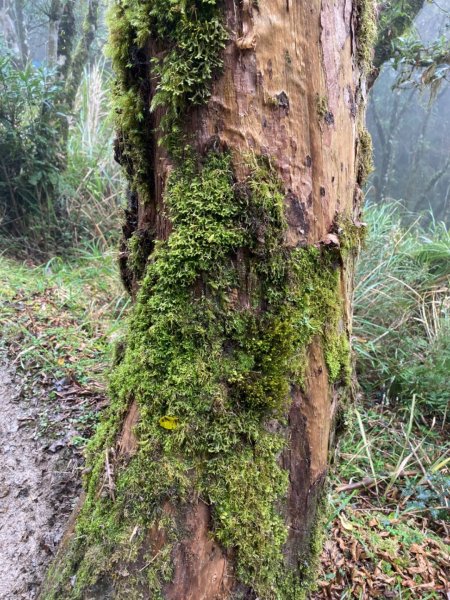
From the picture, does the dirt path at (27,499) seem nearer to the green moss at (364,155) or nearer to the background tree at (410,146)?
the green moss at (364,155)

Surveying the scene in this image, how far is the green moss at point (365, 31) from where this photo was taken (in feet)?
4.20

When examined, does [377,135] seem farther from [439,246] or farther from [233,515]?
[233,515]

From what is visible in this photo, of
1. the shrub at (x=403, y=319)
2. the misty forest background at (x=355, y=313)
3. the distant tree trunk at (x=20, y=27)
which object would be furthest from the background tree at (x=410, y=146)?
the shrub at (x=403, y=319)

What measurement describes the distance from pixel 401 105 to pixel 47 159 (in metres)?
16.6

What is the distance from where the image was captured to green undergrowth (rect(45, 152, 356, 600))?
43.8 inches

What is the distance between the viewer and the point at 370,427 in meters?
3.06

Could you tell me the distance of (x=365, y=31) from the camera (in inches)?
51.8

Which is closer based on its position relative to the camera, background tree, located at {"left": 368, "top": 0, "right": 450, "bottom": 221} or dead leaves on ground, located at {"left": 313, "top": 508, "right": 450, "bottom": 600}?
dead leaves on ground, located at {"left": 313, "top": 508, "right": 450, "bottom": 600}

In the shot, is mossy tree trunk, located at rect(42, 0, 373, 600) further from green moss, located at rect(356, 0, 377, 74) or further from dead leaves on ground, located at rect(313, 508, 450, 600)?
dead leaves on ground, located at rect(313, 508, 450, 600)

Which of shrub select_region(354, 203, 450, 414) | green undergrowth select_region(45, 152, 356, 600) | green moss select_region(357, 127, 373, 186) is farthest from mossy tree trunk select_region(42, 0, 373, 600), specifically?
shrub select_region(354, 203, 450, 414)

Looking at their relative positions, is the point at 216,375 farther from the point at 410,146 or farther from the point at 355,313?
the point at 410,146

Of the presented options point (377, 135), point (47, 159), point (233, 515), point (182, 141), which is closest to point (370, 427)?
point (233, 515)

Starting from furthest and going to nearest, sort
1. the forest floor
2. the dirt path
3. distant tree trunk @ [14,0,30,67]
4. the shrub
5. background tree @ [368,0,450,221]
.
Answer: background tree @ [368,0,450,221]
distant tree trunk @ [14,0,30,67]
the shrub
the forest floor
the dirt path

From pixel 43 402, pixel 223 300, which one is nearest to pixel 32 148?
pixel 43 402
